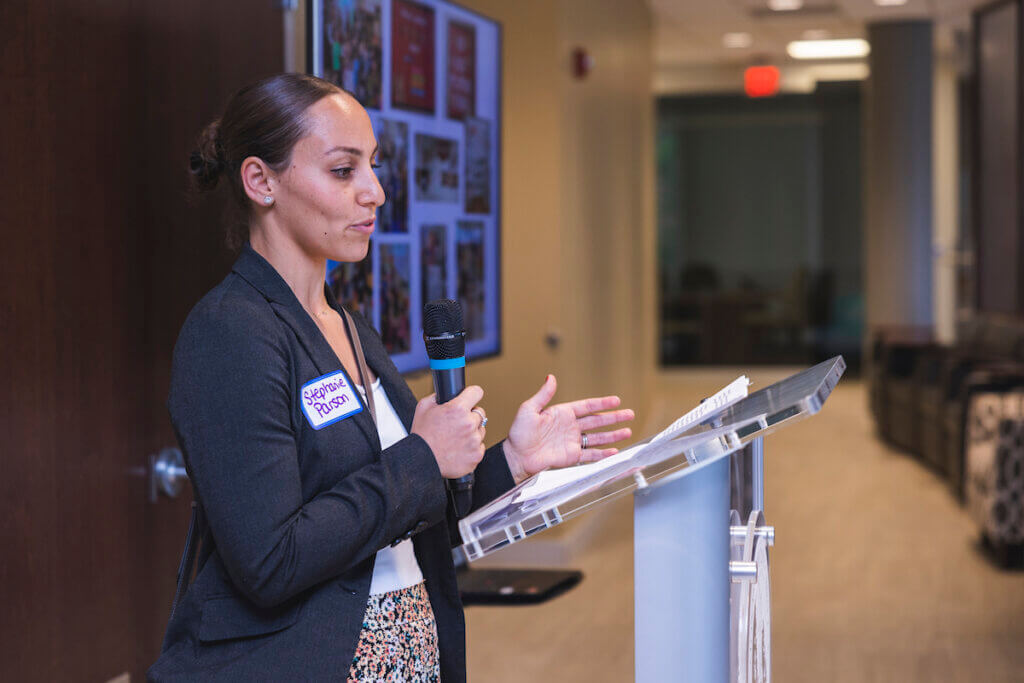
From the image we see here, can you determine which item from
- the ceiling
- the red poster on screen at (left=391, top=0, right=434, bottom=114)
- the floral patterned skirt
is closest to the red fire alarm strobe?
the ceiling

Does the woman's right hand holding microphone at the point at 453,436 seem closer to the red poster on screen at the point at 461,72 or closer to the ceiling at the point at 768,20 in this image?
the red poster on screen at the point at 461,72

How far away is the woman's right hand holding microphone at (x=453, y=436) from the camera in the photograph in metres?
1.39

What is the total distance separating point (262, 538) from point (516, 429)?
1.59 ft

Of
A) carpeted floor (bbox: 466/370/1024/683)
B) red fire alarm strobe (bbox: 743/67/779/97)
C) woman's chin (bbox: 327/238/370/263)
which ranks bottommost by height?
carpeted floor (bbox: 466/370/1024/683)

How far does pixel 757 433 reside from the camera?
113 centimetres

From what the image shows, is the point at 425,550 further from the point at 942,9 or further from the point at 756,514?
the point at 942,9

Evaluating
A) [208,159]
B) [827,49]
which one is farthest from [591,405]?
[827,49]

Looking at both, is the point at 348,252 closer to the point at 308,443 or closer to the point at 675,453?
the point at 308,443

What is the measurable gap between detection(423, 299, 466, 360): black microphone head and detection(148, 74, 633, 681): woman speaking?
0.06m

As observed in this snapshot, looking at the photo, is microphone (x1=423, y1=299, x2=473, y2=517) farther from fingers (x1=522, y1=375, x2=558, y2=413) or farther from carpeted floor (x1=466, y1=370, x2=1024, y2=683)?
carpeted floor (x1=466, y1=370, x2=1024, y2=683)

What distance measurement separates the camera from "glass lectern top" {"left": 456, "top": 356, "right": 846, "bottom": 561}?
1107mm

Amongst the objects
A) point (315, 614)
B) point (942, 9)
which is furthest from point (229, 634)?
point (942, 9)

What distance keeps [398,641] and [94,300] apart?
0.82m

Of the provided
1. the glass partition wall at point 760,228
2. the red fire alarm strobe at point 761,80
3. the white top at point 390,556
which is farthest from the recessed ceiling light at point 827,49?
the white top at point 390,556
